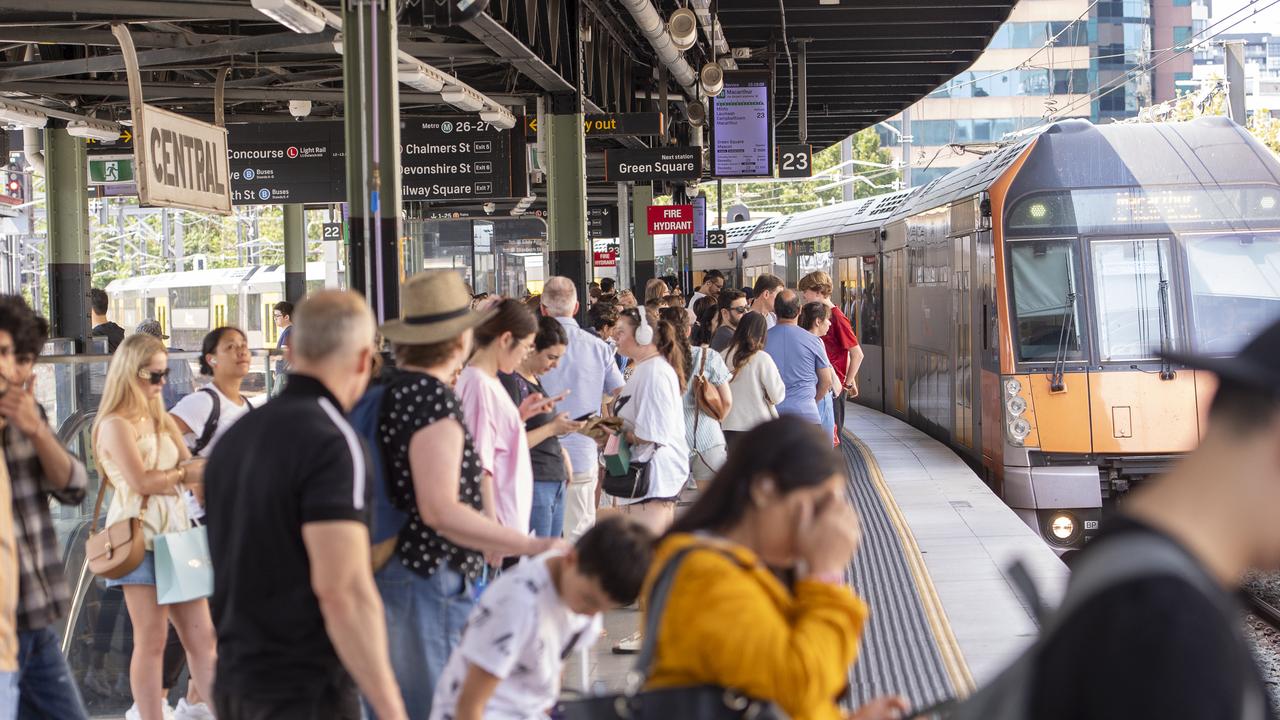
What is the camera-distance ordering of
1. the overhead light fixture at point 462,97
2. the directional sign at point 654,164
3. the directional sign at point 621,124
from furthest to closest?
1. the directional sign at point 654,164
2. the directional sign at point 621,124
3. the overhead light fixture at point 462,97

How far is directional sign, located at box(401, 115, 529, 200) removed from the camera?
15617 millimetres

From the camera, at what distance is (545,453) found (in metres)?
6.69

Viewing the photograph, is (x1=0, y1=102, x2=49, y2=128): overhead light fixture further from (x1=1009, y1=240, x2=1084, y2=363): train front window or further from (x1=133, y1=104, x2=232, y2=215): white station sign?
(x1=1009, y1=240, x2=1084, y2=363): train front window

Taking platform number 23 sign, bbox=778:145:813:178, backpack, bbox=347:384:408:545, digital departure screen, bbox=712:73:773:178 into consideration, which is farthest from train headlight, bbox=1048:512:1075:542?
platform number 23 sign, bbox=778:145:813:178

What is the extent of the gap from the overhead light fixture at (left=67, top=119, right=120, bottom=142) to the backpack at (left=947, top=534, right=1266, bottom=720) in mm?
15232

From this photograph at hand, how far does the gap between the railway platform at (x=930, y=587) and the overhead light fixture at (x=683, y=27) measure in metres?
4.50

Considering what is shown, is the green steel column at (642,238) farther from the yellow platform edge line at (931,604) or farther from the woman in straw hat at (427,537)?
the woman in straw hat at (427,537)

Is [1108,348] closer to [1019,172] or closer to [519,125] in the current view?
[1019,172]

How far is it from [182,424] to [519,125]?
9795 mm

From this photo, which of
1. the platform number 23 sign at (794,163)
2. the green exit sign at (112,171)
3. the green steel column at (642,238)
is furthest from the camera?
the green steel column at (642,238)

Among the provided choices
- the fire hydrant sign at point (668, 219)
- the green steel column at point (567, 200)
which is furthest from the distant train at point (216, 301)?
the green steel column at point (567, 200)

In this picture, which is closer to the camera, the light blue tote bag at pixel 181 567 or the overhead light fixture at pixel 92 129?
the light blue tote bag at pixel 181 567

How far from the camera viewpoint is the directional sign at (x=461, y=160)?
15.6m

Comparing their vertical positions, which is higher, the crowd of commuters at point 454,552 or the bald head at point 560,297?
the bald head at point 560,297
